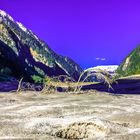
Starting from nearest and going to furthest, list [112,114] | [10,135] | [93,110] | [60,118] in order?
[10,135]
[60,118]
[112,114]
[93,110]

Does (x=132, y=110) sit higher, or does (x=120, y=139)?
(x=132, y=110)

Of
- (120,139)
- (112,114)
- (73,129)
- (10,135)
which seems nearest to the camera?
(120,139)

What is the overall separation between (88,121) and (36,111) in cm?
192

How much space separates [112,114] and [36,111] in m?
1.48

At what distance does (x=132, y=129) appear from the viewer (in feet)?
21.7

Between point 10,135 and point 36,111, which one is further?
point 36,111

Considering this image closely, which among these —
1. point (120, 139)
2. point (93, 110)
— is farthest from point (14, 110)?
point (120, 139)

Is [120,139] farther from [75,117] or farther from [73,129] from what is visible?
[75,117]

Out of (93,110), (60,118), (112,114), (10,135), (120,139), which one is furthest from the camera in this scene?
(93,110)

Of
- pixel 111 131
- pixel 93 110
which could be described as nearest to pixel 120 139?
pixel 111 131

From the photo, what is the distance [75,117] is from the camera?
7836 millimetres

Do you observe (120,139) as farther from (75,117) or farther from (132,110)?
(132,110)

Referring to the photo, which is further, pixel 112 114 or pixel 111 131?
pixel 112 114

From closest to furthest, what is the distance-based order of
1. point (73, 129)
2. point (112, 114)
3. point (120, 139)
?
point (120, 139)
point (73, 129)
point (112, 114)
